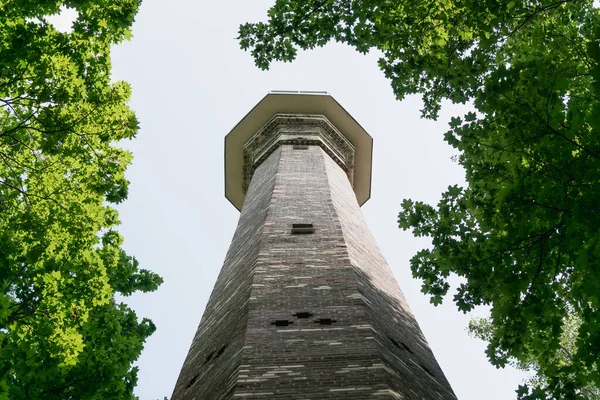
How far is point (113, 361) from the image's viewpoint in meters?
6.57

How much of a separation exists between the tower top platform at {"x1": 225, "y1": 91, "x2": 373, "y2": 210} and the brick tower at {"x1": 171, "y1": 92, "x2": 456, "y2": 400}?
4.23 meters

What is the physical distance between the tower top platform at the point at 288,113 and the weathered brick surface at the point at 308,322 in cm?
698

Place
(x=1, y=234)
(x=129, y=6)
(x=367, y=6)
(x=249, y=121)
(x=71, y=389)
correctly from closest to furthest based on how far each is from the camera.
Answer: (x=71, y=389) → (x=1, y=234) → (x=129, y=6) → (x=367, y=6) → (x=249, y=121)

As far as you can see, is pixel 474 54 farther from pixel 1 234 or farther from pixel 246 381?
pixel 1 234

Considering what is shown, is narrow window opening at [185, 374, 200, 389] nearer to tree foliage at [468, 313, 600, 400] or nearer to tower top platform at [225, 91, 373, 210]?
tree foliage at [468, 313, 600, 400]

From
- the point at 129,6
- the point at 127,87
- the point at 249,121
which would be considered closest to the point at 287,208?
the point at 127,87

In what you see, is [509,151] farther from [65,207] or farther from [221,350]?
[65,207]

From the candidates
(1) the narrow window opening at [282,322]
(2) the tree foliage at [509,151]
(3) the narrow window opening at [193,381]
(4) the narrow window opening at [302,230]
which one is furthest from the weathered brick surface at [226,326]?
(2) the tree foliage at [509,151]

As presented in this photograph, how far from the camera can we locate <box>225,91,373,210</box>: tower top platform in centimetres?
1912

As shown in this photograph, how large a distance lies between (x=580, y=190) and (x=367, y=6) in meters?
4.63

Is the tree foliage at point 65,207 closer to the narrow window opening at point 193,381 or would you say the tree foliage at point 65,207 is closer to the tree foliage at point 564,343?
the narrow window opening at point 193,381

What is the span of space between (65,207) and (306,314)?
360 centimetres

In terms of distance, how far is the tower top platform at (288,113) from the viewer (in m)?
19.1

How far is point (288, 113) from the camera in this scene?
63.1ft
